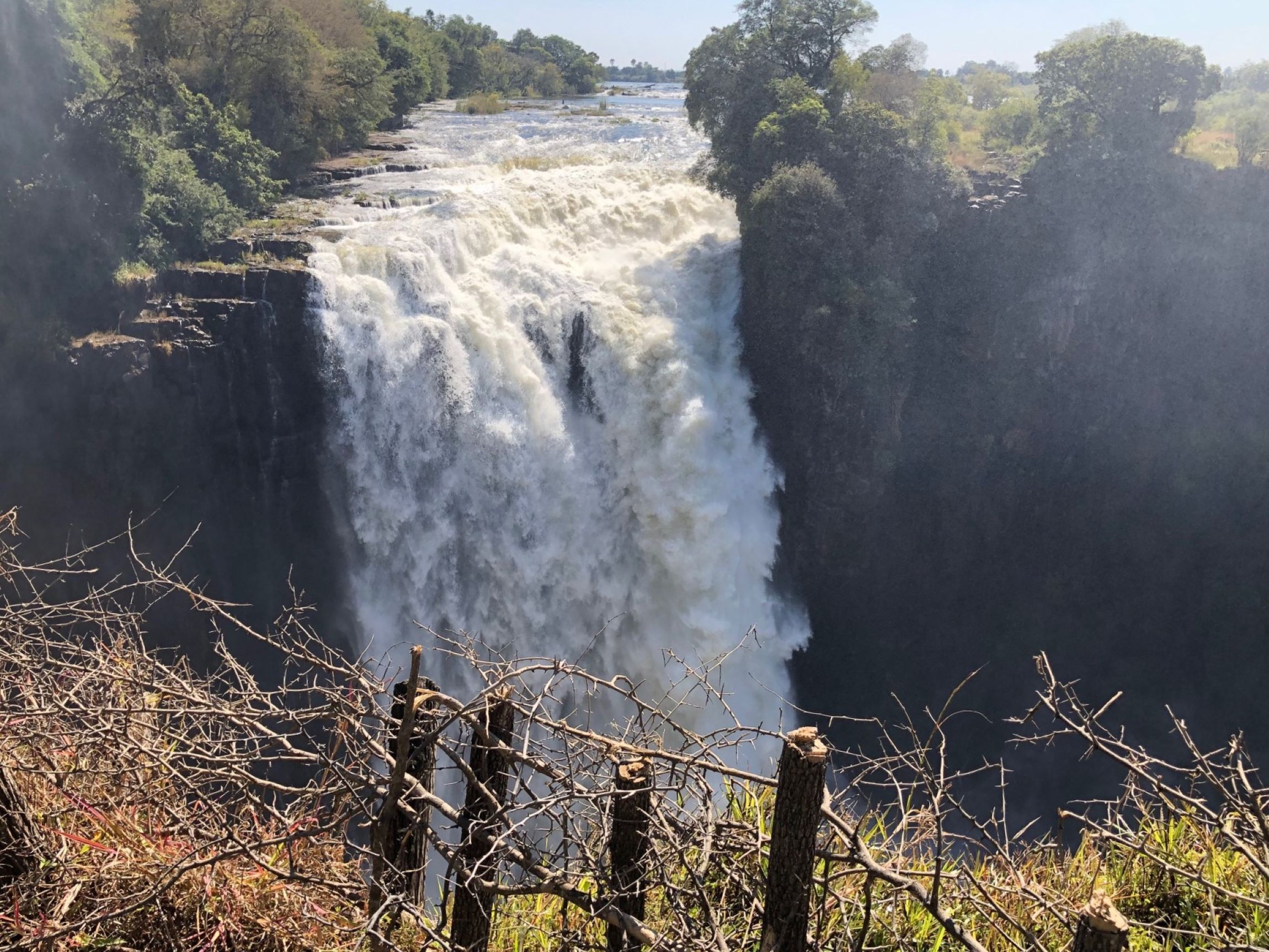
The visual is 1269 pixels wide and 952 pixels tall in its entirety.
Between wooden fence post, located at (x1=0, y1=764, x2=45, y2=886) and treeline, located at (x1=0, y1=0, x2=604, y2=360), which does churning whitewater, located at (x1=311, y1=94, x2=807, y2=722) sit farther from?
wooden fence post, located at (x1=0, y1=764, x2=45, y2=886)

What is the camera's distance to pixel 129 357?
1420 cm

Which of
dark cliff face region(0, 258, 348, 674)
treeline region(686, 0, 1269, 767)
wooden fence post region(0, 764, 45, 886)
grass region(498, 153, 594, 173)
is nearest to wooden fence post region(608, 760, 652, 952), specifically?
wooden fence post region(0, 764, 45, 886)

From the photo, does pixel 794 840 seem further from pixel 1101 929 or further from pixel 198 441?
pixel 198 441

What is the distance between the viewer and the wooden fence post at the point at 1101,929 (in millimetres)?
2586

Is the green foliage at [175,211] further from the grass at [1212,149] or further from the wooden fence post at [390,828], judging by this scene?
the grass at [1212,149]

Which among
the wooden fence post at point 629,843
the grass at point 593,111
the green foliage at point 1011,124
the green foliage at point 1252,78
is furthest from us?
the grass at point 593,111

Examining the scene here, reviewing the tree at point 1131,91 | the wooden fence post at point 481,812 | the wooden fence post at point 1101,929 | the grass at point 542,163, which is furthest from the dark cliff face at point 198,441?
the tree at point 1131,91

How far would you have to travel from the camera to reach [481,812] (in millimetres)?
3410

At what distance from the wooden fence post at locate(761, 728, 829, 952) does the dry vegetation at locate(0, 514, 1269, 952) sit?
0.32 ft

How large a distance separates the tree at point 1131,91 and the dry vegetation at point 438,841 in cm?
1698

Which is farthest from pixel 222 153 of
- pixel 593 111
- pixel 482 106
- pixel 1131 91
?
pixel 1131 91

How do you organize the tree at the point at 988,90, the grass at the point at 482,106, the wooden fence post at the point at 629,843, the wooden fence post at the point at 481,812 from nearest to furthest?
1. the wooden fence post at the point at 629,843
2. the wooden fence post at the point at 481,812
3. the tree at the point at 988,90
4. the grass at the point at 482,106

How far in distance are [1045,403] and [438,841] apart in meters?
17.8

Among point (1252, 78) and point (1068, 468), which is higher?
point (1252, 78)
